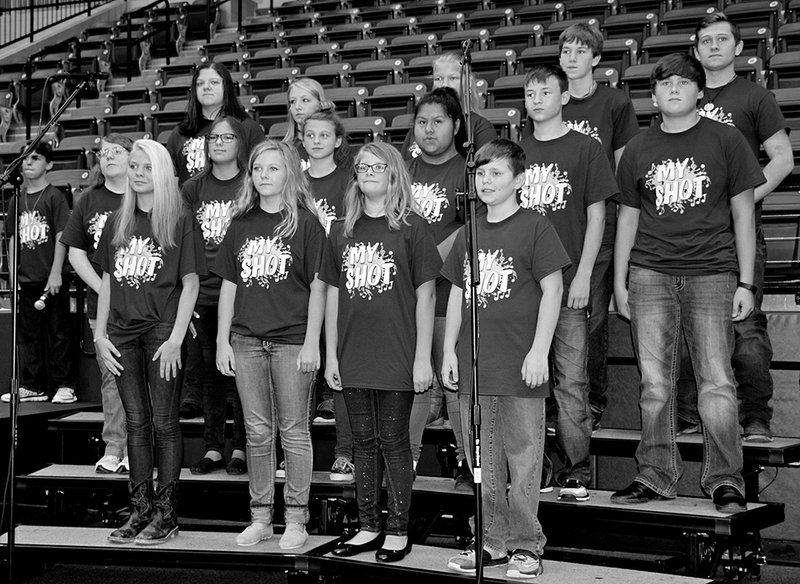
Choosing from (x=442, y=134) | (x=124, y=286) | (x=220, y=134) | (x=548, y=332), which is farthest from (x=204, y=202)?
(x=548, y=332)

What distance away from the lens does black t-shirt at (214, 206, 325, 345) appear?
13.4ft

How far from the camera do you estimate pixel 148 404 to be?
4219mm

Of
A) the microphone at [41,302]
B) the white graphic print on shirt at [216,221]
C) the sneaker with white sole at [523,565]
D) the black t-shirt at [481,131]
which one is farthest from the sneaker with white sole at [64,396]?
the sneaker with white sole at [523,565]

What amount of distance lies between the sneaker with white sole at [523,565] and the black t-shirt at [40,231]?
369cm

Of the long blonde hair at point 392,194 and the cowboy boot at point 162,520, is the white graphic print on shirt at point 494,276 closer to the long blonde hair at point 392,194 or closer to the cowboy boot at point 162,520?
the long blonde hair at point 392,194

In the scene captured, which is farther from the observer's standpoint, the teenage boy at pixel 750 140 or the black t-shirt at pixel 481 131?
the black t-shirt at pixel 481 131

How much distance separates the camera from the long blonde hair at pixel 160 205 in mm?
4238

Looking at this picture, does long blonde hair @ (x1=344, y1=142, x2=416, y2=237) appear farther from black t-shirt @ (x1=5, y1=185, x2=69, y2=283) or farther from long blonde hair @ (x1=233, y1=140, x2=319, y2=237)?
black t-shirt @ (x1=5, y1=185, x2=69, y2=283)

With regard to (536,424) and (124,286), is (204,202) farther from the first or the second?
(536,424)

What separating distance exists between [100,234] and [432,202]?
175cm

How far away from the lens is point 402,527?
12.7 ft

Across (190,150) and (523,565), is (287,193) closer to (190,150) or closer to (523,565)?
(190,150)

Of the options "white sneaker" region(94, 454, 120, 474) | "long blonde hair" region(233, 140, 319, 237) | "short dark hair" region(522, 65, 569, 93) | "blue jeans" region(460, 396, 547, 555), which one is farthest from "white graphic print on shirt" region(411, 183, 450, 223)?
"white sneaker" region(94, 454, 120, 474)

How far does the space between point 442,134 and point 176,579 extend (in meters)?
2.35
